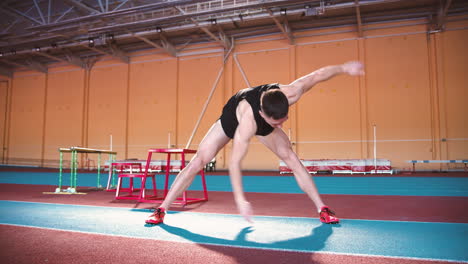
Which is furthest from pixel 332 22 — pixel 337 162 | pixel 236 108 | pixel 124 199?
pixel 236 108

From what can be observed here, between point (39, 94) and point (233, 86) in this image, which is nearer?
point (233, 86)

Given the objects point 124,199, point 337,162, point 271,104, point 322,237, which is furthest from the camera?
point 337,162

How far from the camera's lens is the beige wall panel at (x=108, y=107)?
68.2 feet

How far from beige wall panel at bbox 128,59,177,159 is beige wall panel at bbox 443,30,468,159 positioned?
44.6 feet

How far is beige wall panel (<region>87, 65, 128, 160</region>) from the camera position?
2078 centimetres

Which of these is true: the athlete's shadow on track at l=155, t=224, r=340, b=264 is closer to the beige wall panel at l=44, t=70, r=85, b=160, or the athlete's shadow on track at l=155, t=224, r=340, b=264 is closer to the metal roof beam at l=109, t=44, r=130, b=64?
the metal roof beam at l=109, t=44, r=130, b=64

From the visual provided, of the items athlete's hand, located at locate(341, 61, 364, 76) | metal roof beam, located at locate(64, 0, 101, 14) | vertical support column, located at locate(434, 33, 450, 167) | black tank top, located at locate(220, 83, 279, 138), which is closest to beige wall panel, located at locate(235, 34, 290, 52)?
vertical support column, located at locate(434, 33, 450, 167)

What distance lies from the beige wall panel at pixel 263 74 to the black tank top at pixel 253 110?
14.6m

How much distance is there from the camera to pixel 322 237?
9.89 ft

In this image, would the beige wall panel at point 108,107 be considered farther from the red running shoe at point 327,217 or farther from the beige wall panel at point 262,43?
the red running shoe at point 327,217

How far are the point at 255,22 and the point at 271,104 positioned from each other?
624 inches

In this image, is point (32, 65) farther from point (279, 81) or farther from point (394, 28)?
point (394, 28)

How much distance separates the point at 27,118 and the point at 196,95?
12779mm

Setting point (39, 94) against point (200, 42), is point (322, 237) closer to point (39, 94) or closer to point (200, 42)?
point (200, 42)
